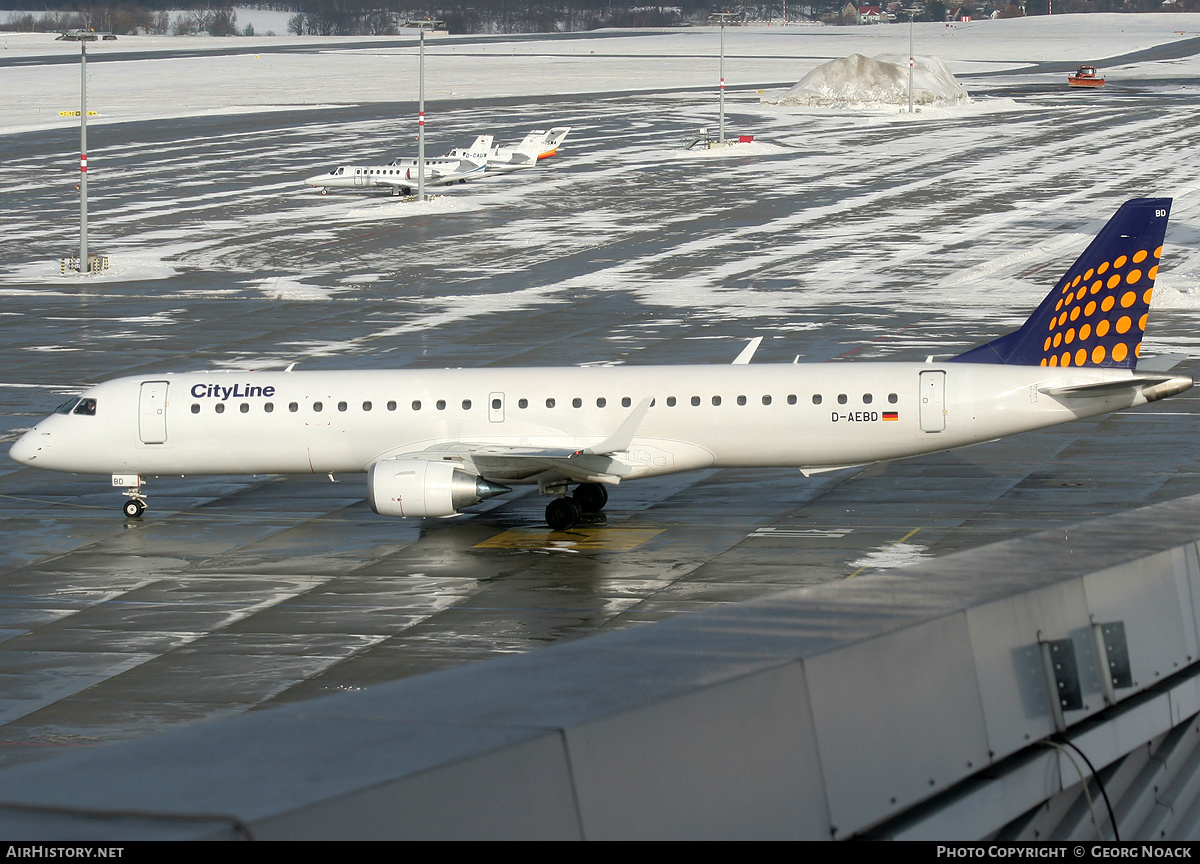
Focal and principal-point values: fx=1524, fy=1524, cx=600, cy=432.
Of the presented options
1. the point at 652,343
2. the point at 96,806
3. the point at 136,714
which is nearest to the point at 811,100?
the point at 652,343

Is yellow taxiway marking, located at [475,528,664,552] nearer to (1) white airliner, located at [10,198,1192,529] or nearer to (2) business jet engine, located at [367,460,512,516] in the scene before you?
(1) white airliner, located at [10,198,1192,529]

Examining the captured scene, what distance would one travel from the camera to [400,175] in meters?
97.6

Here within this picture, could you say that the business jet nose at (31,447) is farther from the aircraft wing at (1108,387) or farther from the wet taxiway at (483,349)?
the aircraft wing at (1108,387)

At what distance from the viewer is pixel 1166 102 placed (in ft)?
481

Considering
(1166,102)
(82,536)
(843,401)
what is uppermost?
(1166,102)

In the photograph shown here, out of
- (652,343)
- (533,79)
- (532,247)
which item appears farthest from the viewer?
(533,79)

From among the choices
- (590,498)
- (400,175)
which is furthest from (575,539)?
(400,175)

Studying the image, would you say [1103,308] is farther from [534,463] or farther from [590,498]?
[534,463]

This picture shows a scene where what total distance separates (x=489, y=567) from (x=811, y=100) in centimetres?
12406

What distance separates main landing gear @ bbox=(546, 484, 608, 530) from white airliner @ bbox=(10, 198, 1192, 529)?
0.04 meters

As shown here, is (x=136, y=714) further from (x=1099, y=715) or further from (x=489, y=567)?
(x=1099, y=715)

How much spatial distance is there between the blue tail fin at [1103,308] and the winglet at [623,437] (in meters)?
7.37

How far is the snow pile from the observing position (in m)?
143

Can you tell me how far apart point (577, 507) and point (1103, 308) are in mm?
11865
